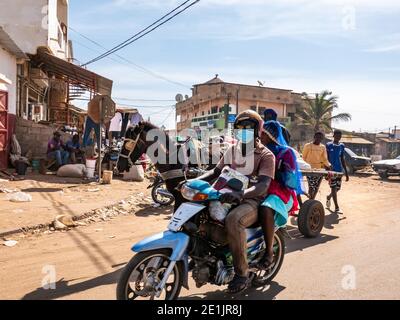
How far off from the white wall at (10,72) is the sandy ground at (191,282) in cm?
849

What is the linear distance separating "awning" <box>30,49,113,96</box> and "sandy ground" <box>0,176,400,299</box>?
1073 centimetres

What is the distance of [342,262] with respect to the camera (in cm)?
567

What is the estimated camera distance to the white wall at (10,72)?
553 inches

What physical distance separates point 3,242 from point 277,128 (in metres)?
4.58

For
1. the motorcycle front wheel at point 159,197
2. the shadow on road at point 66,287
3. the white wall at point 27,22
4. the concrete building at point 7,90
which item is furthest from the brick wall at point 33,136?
the shadow on road at point 66,287

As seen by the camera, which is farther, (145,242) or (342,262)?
(342,262)

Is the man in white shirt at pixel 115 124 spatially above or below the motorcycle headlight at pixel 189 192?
above

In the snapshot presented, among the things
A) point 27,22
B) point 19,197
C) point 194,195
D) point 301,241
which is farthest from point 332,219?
point 27,22

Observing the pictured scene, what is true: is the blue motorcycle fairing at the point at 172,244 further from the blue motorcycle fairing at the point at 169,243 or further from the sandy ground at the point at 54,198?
the sandy ground at the point at 54,198

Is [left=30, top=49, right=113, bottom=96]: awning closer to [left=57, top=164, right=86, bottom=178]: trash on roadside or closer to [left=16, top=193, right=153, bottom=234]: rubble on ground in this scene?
[left=57, top=164, right=86, bottom=178]: trash on roadside

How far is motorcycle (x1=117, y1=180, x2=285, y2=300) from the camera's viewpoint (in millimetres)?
3622

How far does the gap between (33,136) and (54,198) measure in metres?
6.87

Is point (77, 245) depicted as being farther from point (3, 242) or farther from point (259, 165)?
point (259, 165)
